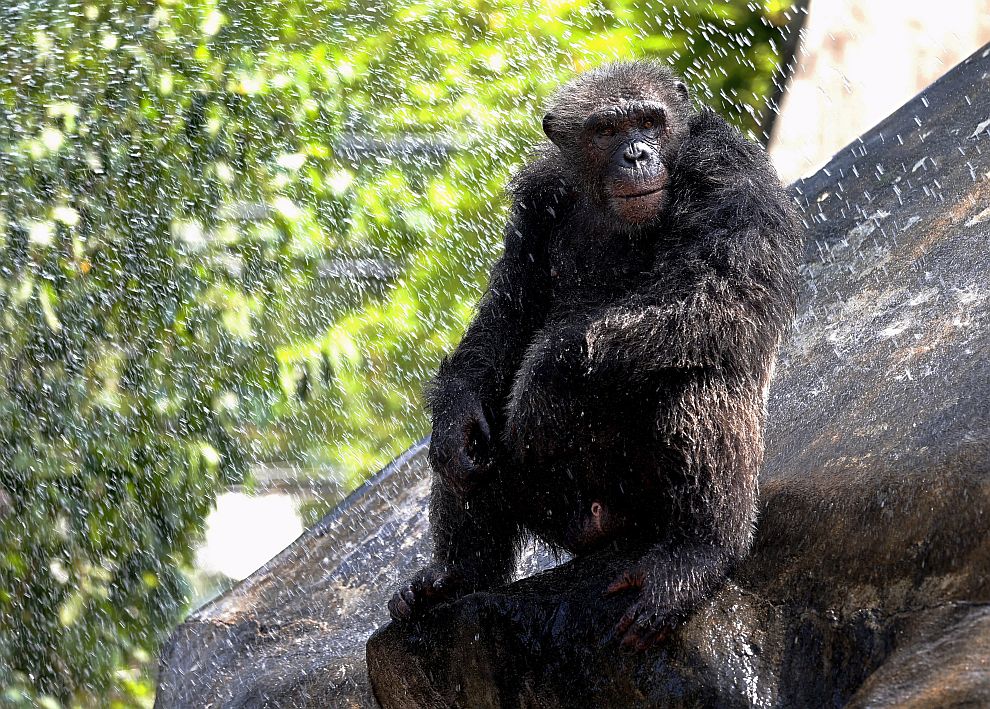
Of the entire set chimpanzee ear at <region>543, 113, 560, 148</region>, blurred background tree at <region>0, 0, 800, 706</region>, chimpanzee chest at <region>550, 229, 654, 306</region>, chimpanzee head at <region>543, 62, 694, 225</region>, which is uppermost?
chimpanzee head at <region>543, 62, 694, 225</region>

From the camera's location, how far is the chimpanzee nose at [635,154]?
11.3 feet

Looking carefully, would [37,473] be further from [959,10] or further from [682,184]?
[959,10]

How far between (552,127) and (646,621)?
1.58m

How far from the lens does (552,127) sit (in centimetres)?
378

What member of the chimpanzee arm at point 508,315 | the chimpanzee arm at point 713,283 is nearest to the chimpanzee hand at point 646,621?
the chimpanzee arm at point 713,283

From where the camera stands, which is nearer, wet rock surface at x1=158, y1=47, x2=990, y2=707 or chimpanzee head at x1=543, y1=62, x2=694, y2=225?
wet rock surface at x1=158, y1=47, x2=990, y2=707

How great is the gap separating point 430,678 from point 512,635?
0.37m

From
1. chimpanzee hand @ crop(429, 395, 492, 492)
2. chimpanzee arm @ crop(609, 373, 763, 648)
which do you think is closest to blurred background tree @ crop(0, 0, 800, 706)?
chimpanzee hand @ crop(429, 395, 492, 492)

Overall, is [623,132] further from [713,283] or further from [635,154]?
[713,283]

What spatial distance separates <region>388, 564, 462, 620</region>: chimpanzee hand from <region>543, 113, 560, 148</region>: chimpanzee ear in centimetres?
140

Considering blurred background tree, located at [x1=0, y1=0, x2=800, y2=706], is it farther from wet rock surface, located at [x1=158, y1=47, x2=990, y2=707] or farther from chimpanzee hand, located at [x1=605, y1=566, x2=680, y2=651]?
chimpanzee hand, located at [x1=605, y1=566, x2=680, y2=651]

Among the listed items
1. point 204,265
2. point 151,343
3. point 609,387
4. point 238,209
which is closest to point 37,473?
point 151,343

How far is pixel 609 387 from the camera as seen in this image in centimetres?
337

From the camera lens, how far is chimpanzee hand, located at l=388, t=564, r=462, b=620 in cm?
365
